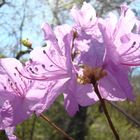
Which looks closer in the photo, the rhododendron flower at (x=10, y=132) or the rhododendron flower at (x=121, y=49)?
the rhododendron flower at (x=121, y=49)

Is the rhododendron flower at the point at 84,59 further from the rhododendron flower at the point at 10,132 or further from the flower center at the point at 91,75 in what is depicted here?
the rhododendron flower at the point at 10,132

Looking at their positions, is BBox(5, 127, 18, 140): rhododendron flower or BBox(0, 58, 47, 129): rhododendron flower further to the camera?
BBox(5, 127, 18, 140): rhododendron flower

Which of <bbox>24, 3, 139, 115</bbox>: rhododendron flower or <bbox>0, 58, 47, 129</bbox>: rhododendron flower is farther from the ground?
<bbox>24, 3, 139, 115</bbox>: rhododendron flower

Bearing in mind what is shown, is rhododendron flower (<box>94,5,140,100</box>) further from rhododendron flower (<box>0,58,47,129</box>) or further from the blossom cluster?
rhododendron flower (<box>0,58,47,129</box>)

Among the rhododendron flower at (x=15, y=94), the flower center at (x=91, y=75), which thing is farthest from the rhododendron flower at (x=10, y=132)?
the flower center at (x=91, y=75)

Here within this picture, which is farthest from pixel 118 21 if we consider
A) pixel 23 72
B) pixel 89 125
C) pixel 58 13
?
pixel 58 13

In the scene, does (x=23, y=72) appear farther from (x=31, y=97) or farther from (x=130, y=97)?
(x=130, y=97)

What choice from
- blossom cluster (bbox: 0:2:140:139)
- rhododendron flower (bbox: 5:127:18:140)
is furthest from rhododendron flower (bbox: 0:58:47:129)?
rhododendron flower (bbox: 5:127:18:140)
